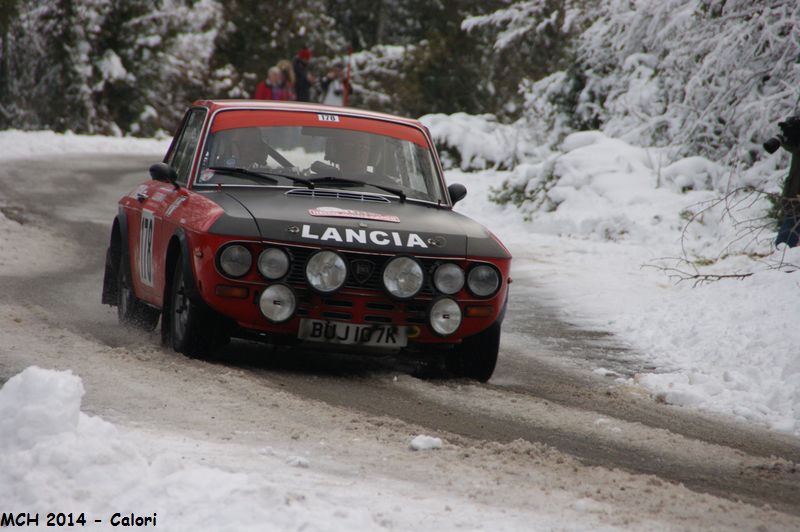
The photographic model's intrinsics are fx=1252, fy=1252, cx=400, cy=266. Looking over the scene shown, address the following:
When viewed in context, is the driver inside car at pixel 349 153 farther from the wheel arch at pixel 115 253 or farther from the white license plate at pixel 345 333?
the wheel arch at pixel 115 253

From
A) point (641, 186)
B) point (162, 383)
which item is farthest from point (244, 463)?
→ point (641, 186)

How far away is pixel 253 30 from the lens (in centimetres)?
4591

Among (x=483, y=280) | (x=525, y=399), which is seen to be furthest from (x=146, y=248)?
(x=525, y=399)

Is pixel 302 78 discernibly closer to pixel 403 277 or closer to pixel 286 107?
pixel 286 107

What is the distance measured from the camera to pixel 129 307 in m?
8.88

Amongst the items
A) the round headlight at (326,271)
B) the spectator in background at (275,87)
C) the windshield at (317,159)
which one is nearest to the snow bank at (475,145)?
the spectator in background at (275,87)

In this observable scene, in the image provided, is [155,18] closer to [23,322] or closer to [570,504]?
[23,322]

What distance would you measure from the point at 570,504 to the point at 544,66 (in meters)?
32.3

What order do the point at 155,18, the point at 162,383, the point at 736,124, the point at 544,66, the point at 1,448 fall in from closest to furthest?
the point at 1,448
the point at 162,383
the point at 736,124
the point at 544,66
the point at 155,18

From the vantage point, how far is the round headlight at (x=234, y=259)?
22.5 ft

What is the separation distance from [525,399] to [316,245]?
144 centimetres

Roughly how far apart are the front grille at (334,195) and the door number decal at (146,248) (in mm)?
1169

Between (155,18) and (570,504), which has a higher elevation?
(155,18)

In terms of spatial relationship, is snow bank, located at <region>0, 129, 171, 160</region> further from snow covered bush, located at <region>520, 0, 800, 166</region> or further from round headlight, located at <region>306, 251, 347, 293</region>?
round headlight, located at <region>306, 251, 347, 293</region>
